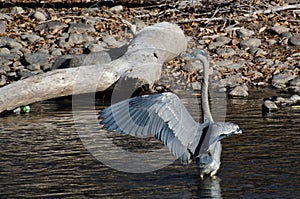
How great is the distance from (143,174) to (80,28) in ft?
36.5

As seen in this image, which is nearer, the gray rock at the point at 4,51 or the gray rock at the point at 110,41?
the gray rock at the point at 4,51

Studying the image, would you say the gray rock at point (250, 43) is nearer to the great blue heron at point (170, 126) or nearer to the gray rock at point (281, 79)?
the gray rock at point (281, 79)

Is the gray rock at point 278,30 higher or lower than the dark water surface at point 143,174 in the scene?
lower

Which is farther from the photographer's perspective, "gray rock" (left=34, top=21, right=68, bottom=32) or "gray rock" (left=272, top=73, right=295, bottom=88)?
→ "gray rock" (left=34, top=21, right=68, bottom=32)

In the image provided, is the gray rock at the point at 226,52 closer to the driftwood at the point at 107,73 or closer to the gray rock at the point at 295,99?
the driftwood at the point at 107,73

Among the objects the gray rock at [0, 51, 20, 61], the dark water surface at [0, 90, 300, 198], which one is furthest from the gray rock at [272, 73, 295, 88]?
the gray rock at [0, 51, 20, 61]

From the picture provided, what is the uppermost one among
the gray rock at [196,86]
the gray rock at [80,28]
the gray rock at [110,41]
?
the gray rock at [80,28]

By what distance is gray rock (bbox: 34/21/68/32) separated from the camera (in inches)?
795

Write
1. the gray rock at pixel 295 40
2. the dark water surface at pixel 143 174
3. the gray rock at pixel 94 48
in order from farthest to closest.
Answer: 1. the gray rock at pixel 295 40
2. the gray rock at pixel 94 48
3. the dark water surface at pixel 143 174

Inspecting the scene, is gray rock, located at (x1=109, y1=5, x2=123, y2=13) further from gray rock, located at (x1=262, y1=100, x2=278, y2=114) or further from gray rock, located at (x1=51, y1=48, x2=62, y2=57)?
gray rock, located at (x1=262, y1=100, x2=278, y2=114)

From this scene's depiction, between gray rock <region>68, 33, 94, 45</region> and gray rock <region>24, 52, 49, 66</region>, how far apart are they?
3.83ft

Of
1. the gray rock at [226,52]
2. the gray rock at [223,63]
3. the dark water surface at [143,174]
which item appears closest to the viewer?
the dark water surface at [143,174]

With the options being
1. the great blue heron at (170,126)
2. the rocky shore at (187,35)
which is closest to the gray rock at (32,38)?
the rocky shore at (187,35)

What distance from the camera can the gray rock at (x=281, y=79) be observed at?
657 inches
